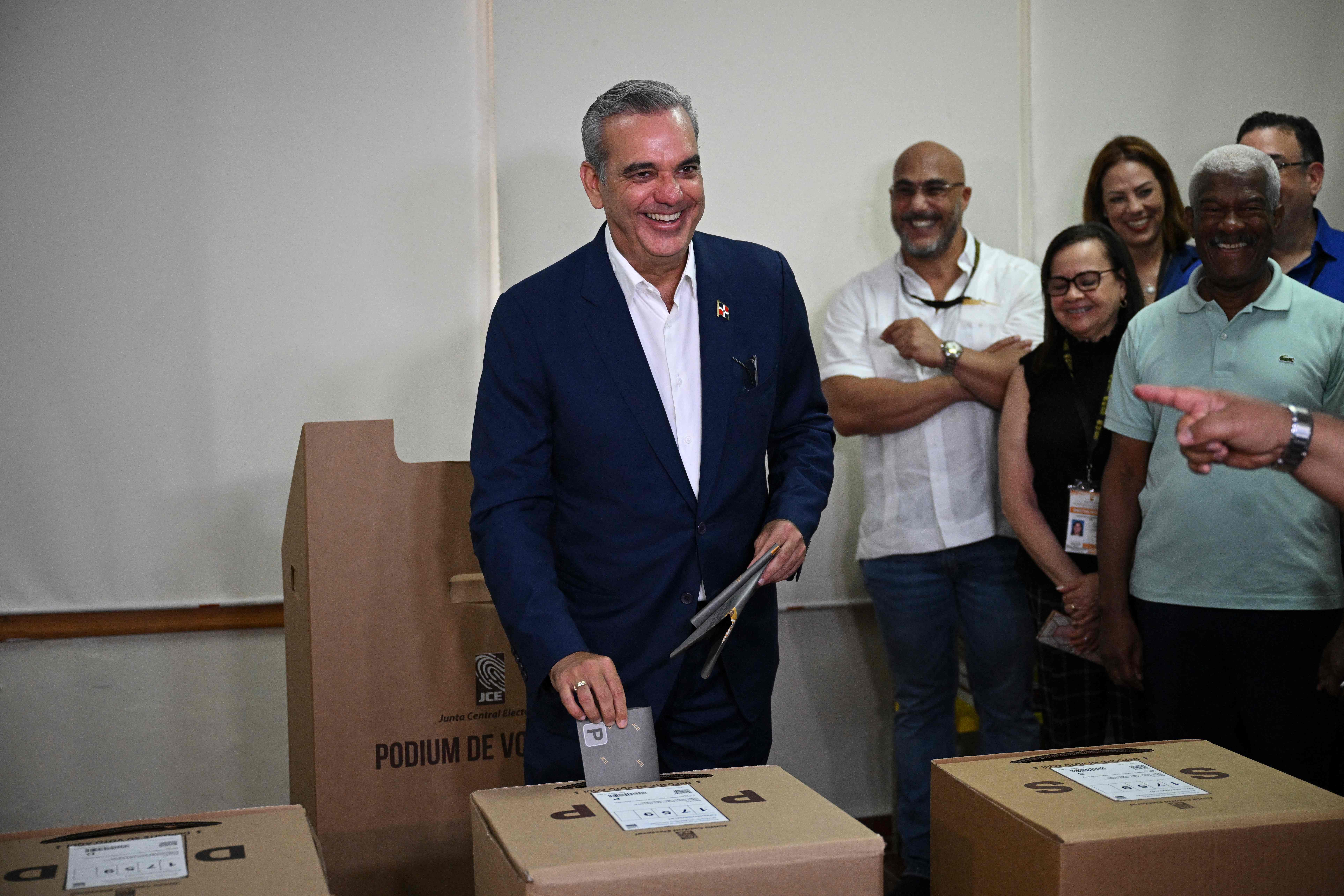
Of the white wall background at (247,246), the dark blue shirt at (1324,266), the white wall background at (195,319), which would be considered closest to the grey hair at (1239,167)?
the dark blue shirt at (1324,266)

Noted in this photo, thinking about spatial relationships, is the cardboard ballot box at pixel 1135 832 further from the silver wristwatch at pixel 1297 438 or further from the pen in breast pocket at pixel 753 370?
the pen in breast pocket at pixel 753 370

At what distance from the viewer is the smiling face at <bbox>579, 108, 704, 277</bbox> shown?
5.32 ft

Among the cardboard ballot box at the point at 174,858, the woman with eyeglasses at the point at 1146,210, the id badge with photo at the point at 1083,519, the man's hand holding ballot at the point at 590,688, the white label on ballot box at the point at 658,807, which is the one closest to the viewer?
the cardboard ballot box at the point at 174,858

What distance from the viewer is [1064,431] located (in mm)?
2307

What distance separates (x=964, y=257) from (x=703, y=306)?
52.6 inches

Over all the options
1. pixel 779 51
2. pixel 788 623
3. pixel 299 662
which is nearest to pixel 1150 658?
pixel 788 623

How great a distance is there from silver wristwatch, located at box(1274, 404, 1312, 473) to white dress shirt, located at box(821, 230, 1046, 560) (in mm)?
1333

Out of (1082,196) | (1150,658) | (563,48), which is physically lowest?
(1150,658)

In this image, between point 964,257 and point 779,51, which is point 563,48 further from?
point 964,257

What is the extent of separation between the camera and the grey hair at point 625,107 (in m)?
1.62

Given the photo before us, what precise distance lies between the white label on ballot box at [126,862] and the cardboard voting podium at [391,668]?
76cm

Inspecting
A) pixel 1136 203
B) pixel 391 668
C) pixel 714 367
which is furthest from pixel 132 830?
pixel 1136 203

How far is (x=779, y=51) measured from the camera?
3053 mm

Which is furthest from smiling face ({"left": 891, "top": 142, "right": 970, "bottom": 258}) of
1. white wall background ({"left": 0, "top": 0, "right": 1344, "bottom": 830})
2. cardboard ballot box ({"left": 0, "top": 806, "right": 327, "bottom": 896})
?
cardboard ballot box ({"left": 0, "top": 806, "right": 327, "bottom": 896})
